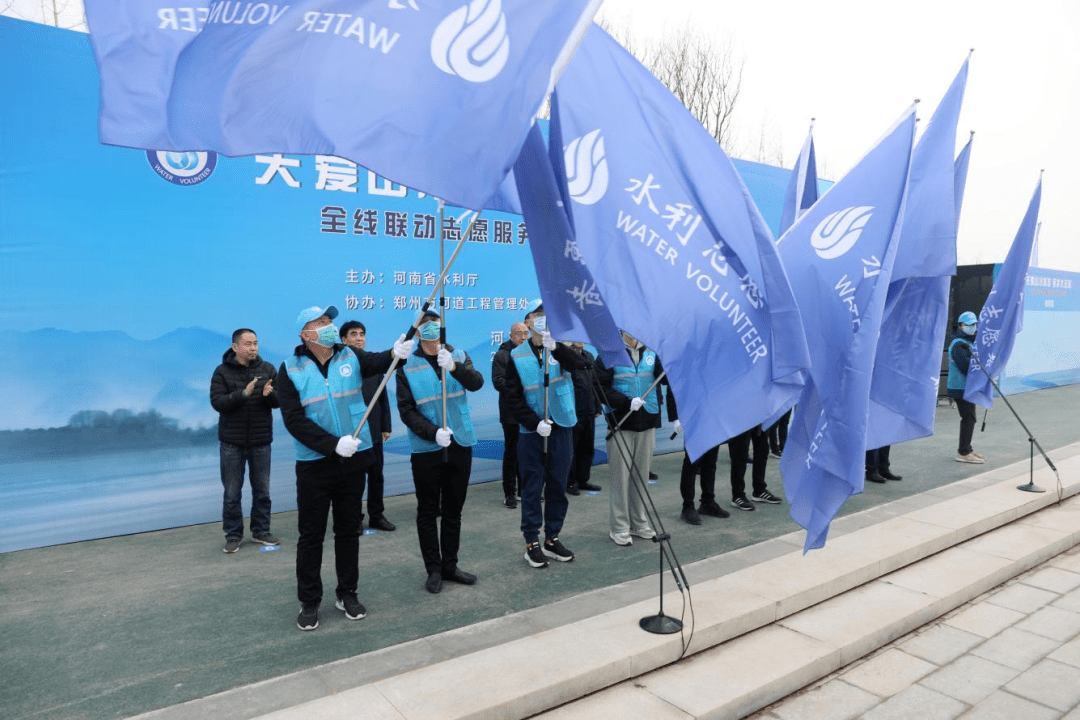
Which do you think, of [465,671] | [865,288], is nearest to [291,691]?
[465,671]

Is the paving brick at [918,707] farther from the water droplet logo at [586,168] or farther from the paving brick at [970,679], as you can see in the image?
the water droplet logo at [586,168]

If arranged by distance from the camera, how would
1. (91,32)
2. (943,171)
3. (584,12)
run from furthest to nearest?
(943,171), (584,12), (91,32)

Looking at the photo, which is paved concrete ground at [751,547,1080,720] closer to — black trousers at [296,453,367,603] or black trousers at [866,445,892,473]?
black trousers at [296,453,367,603]

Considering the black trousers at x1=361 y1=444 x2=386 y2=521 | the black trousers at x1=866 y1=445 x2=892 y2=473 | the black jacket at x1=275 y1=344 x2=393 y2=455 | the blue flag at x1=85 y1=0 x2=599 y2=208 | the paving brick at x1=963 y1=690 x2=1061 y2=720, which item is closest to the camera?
the blue flag at x1=85 y1=0 x2=599 y2=208

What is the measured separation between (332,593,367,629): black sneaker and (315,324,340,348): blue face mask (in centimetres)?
148

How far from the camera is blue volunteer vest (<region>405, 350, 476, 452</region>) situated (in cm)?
466

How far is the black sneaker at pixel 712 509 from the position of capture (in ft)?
21.8

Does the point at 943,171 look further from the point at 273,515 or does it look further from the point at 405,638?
the point at 273,515

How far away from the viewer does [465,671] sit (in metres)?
3.47

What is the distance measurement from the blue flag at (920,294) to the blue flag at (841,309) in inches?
27.5

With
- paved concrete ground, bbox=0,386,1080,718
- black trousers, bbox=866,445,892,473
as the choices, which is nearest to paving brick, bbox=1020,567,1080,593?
paved concrete ground, bbox=0,386,1080,718

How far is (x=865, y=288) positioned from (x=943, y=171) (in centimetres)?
152

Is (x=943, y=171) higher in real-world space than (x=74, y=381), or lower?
higher

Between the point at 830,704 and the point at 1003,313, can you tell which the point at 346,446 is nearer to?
the point at 830,704
